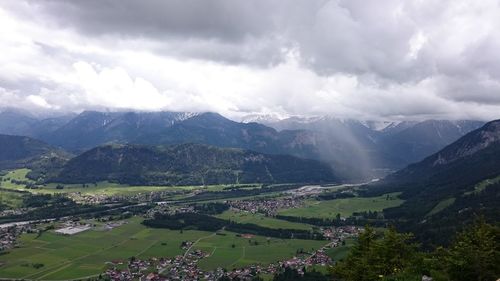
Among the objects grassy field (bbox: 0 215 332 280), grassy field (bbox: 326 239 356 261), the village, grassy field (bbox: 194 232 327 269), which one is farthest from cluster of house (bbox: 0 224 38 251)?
grassy field (bbox: 326 239 356 261)

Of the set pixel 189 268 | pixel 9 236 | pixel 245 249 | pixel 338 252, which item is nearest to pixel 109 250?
pixel 189 268

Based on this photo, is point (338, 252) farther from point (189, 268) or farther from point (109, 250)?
point (109, 250)

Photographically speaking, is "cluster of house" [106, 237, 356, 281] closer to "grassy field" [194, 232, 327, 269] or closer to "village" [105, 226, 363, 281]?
"village" [105, 226, 363, 281]

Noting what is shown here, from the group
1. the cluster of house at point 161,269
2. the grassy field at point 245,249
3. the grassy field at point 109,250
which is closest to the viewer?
the cluster of house at point 161,269

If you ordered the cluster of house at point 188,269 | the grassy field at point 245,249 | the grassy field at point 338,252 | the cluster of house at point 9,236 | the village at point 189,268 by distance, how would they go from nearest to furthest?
the cluster of house at point 188,269 → the village at point 189,268 → the grassy field at point 338,252 → the grassy field at point 245,249 → the cluster of house at point 9,236

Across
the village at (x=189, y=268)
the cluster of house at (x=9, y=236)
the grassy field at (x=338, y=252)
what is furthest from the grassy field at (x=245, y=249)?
the cluster of house at (x=9, y=236)

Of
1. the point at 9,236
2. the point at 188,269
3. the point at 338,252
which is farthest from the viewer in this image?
the point at 9,236

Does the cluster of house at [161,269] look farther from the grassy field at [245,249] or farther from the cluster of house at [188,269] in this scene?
the grassy field at [245,249]

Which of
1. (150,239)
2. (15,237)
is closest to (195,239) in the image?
(150,239)

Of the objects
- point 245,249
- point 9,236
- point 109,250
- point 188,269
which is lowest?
point 245,249

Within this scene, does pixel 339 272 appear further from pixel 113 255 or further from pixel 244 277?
pixel 113 255
